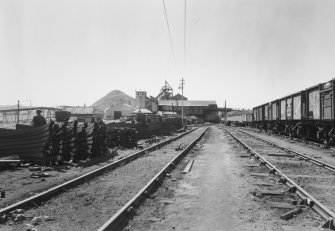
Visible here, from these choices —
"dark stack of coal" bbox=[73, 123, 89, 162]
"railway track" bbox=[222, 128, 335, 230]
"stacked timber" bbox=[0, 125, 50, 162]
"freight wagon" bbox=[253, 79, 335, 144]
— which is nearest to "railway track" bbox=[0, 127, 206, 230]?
"stacked timber" bbox=[0, 125, 50, 162]

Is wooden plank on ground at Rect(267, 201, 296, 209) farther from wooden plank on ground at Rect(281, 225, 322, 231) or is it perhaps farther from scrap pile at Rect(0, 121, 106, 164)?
scrap pile at Rect(0, 121, 106, 164)

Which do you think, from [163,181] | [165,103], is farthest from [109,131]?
[165,103]

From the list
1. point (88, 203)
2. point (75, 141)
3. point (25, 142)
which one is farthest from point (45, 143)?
point (88, 203)

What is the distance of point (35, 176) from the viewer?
29.1ft

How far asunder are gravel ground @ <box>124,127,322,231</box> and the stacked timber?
186 inches

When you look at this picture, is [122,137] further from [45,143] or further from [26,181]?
[26,181]

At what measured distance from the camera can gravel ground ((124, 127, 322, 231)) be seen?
482 cm

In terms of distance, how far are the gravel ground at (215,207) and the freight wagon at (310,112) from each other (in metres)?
9.55

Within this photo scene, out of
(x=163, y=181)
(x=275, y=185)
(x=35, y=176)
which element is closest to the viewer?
(x=275, y=185)

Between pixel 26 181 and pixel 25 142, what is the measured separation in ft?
10.9

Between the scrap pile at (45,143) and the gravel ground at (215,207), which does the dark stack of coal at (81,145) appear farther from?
the gravel ground at (215,207)

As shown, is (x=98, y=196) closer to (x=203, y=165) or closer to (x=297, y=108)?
(x=203, y=165)

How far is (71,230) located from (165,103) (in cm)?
10920

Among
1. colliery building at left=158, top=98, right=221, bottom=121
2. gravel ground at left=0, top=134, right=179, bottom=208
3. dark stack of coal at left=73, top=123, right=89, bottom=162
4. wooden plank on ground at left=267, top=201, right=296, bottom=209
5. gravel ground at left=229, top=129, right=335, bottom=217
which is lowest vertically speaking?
gravel ground at left=0, top=134, right=179, bottom=208
